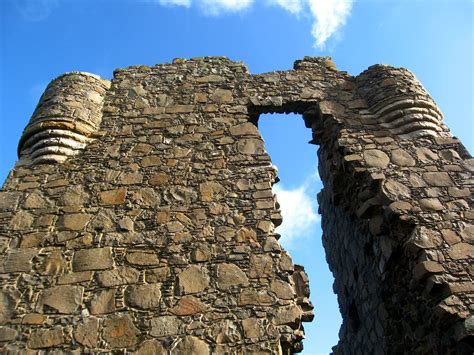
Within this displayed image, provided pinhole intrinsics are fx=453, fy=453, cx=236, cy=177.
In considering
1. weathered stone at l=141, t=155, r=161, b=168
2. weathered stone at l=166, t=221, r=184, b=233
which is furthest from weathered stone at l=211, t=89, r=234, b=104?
weathered stone at l=166, t=221, r=184, b=233

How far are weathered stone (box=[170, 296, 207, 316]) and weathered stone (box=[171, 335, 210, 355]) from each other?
0.69ft

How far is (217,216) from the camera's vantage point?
441cm

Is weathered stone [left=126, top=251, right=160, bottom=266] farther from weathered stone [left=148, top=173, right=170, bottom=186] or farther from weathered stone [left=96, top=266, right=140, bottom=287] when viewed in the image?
weathered stone [left=148, top=173, right=170, bottom=186]

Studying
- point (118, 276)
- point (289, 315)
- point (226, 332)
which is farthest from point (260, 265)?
point (118, 276)

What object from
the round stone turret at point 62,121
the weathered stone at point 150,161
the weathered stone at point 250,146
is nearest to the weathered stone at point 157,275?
the weathered stone at point 150,161

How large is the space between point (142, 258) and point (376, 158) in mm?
2749

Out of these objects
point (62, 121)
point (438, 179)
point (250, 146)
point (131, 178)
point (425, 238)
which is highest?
point (62, 121)

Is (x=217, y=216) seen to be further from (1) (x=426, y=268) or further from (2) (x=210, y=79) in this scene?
(2) (x=210, y=79)

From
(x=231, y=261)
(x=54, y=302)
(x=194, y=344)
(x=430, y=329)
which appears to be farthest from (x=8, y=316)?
(x=430, y=329)

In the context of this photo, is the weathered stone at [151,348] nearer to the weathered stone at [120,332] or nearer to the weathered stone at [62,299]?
the weathered stone at [120,332]

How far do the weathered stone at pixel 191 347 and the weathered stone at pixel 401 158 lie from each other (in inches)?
113

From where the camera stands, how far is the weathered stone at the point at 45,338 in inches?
141

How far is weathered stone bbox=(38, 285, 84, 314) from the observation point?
3792 mm

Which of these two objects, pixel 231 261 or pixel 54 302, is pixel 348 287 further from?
pixel 54 302
